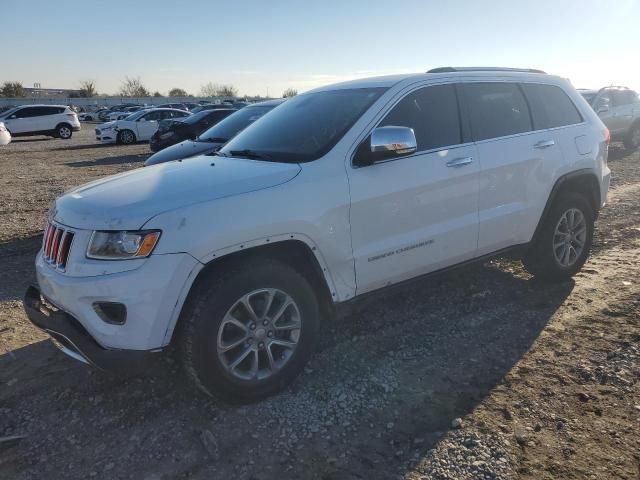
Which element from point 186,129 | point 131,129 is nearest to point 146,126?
point 131,129

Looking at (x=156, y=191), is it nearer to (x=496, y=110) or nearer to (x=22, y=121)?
(x=496, y=110)

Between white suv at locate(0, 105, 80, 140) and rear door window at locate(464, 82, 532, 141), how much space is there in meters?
27.0

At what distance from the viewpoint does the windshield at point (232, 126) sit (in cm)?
782

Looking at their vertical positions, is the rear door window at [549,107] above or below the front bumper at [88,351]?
above

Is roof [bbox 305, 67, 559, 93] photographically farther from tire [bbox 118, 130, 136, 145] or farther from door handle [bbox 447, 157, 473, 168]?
tire [bbox 118, 130, 136, 145]

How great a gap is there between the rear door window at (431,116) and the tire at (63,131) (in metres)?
27.1

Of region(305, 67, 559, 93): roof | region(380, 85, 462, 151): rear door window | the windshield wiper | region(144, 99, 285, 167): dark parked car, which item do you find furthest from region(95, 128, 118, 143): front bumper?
region(380, 85, 462, 151): rear door window

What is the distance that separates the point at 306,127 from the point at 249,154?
457 millimetres

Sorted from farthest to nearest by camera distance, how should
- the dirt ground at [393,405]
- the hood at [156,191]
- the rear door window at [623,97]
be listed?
the rear door window at [623,97] → the hood at [156,191] → the dirt ground at [393,405]

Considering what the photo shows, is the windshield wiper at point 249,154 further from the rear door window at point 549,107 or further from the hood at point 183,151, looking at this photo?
the hood at point 183,151

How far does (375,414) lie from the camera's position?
2982 millimetres

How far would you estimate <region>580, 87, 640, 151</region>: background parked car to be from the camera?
1396 centimetres

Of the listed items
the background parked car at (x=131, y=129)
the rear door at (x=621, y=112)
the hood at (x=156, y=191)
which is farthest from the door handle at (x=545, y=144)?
the background parked car at (x=131, y=129)

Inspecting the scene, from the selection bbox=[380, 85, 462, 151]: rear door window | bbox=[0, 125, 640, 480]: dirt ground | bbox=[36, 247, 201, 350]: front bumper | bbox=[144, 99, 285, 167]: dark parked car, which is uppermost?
bbox=[380, 85, 462, 151]: rear door window
